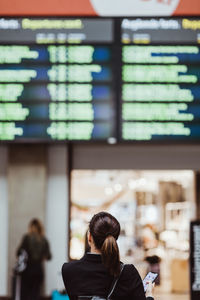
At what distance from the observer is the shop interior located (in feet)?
33.6

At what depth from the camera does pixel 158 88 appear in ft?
24.5

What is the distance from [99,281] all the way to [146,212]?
10.5 m

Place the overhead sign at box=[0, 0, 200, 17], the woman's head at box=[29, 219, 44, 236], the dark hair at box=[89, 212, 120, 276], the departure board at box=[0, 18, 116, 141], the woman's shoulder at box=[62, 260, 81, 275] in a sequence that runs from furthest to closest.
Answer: the woman's head at box=[29, 219, 44, 236] < the overhead sign at box=[0, 0, 200, 17] < the departure board at box=[0, 18, 116, 141] < the woman's shoulder at box=[62, 260, 81, 275] < the dark hair at box=[89, 212, 120, 276]

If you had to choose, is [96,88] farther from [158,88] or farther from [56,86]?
[158,88]

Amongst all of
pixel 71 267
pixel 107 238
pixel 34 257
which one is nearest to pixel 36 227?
pixel 34 257

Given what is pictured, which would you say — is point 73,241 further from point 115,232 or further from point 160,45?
point 115,232

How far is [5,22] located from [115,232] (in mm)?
5323

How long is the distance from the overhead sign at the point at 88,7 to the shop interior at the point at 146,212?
7.80 feet

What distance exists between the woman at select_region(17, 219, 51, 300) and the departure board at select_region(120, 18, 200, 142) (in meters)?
1.84

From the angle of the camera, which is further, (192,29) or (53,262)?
(53,262)

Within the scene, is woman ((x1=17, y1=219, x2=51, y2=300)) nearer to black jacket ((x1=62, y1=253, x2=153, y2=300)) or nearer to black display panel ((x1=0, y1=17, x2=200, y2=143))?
black display panel ((x1=0, y1=17, x2=200, y2=143))

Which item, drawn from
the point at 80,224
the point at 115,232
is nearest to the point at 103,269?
the point at 115,232

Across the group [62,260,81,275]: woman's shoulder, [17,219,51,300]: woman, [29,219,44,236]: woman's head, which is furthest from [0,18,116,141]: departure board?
[62,260,81,275]: woman's shoulder

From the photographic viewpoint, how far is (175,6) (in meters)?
8.12
